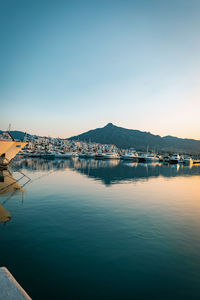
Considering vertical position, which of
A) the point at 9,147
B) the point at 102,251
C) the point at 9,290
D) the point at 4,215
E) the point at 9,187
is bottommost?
the point at 9,187

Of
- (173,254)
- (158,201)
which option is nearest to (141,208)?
(158,201)

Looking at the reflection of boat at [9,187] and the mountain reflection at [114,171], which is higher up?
the reflection of boat at [9,187]

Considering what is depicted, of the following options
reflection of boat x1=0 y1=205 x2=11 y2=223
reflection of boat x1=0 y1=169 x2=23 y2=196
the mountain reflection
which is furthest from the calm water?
the mountain reflection

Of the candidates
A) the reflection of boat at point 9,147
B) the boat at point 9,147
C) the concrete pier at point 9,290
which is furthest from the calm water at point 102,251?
the reflection of boat at point 9,147

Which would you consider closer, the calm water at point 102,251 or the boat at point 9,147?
the calm water at point 102,251

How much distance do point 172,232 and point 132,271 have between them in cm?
496

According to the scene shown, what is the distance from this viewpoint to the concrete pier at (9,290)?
13.2 feet

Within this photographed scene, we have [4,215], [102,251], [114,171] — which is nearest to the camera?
[102,251]

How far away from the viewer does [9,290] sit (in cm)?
421

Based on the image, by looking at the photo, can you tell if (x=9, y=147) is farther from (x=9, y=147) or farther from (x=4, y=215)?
(x=4, y=215)

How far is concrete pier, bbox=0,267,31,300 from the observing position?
4.02 meters

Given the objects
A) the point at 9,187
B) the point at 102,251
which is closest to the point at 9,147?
Result: the point at 9,187

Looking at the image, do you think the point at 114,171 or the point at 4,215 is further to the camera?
the point at 114,171

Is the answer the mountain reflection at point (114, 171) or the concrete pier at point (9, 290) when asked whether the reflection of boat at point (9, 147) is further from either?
the concrete pier at point (9, 290)
